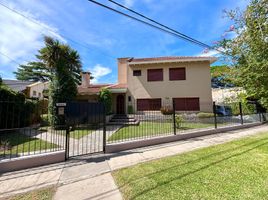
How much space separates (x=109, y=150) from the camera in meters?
6.44

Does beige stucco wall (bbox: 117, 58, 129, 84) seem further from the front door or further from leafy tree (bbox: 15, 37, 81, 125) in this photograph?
leafy tree (bbox: 15, 37, 81, 125)

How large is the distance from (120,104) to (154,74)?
5.06 metres

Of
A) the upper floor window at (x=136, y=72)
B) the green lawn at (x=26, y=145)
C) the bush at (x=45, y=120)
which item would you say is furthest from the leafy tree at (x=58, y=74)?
the upper floor window at (x=136, y=72)

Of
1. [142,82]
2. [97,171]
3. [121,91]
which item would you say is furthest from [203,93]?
[97,171]

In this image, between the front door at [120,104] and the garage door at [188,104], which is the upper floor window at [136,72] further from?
the garage door at [188,104]

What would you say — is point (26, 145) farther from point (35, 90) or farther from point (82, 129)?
point (35, 90)

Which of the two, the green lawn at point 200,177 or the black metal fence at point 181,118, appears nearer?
the green lawn at point 200,177

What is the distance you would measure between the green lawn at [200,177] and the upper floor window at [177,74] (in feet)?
41.2

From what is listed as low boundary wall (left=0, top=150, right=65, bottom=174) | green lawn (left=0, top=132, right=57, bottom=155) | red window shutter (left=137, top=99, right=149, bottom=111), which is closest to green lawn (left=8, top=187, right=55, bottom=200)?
low boundary wall (left=0, top=150, right=65, bottom=174)

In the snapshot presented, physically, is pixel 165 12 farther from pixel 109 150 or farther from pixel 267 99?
pixel 109 150

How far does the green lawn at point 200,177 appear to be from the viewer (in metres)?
3.20

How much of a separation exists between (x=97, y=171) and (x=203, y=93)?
15.3 metres

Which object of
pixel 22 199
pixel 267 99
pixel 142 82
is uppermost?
pixel 142 82

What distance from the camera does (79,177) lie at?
423 centimetres
